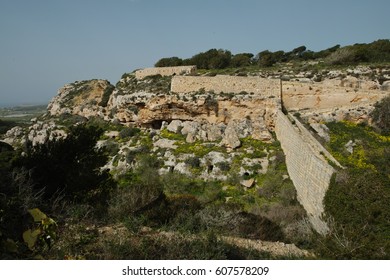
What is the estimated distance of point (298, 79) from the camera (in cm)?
1931

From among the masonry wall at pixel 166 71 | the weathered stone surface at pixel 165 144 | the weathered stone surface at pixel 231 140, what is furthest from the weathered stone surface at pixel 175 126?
the masonry wall at pixel 166 71

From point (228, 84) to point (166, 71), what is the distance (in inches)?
311

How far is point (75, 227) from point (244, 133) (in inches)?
497

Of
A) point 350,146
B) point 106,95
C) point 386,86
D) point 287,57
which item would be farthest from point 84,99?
point 386,86

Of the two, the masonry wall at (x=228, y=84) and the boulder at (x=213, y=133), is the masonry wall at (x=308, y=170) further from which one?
the masonry wall at (x=228, y=84)

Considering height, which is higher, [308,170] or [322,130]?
[322,130]

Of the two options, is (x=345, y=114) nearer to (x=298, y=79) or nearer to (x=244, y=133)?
(x=298, y=79)

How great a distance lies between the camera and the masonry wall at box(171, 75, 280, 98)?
1842 centimetres

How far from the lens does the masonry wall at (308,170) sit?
836cm

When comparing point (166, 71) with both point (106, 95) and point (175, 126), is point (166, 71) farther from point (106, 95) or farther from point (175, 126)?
point (175, 126)

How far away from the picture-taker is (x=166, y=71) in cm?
2547

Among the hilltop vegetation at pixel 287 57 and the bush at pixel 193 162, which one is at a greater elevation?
the hilltop vegetation at pixel 287 57

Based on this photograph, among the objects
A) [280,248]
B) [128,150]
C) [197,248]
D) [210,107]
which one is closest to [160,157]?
[128,150]

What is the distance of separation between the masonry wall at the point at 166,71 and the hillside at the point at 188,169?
1115mm
